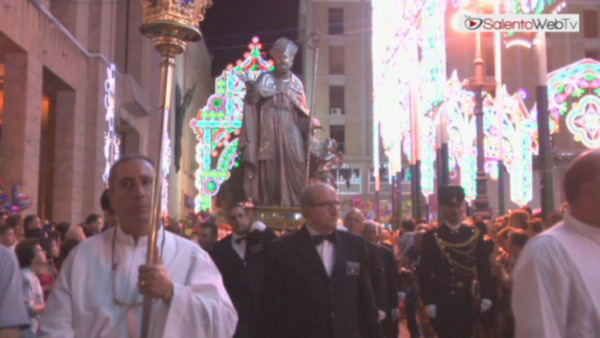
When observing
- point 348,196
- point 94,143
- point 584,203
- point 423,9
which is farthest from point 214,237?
point 348,196

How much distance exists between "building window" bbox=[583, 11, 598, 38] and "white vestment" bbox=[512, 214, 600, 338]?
47.6 metres

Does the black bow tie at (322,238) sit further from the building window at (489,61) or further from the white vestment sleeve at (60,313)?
the building window at (489,61)

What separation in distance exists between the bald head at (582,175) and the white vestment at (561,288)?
0.56ft

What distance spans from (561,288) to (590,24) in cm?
4829

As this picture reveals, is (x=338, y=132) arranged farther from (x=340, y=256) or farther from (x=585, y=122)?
(x=340, y=256)

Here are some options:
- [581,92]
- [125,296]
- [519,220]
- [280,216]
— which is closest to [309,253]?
[125,296]

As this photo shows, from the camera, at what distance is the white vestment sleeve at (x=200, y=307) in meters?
3.14

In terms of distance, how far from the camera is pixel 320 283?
16.5 ft

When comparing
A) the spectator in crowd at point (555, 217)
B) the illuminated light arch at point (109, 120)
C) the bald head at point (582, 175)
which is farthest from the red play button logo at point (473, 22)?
the illuminated light arch at point (109, 120)

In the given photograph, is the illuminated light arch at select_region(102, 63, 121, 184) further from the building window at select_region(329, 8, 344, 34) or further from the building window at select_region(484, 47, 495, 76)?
the building window at select_region(329, 8, 344, 34)

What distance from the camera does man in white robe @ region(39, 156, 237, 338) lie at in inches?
123

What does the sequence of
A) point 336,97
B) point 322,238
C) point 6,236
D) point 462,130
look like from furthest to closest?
1. point 336,97
2. point 462,130
3. point 6,236
4. point 322,238

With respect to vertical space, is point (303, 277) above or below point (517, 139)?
below

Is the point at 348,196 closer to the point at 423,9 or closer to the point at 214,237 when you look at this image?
the point at 423,9
